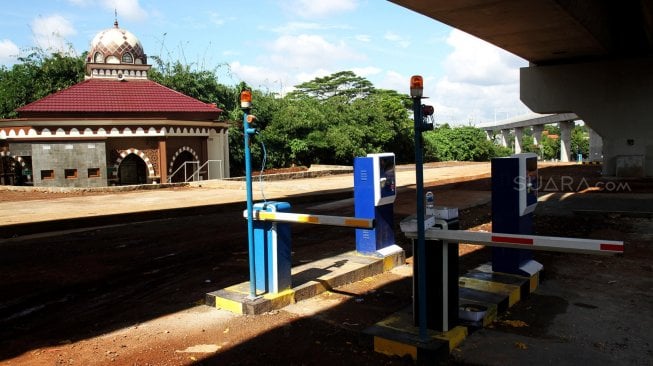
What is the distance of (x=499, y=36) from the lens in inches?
612

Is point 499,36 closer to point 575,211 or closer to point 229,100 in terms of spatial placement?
point 575,211

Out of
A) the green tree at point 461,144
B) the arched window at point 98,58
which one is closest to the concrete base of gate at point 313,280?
the arched window at point 98,58

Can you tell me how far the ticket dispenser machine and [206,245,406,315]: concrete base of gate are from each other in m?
1.78

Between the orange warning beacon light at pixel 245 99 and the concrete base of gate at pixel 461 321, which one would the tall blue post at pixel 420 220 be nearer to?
the concrete base of gate at pixel 461 321

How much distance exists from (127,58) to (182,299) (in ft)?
97.3

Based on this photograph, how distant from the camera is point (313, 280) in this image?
6742mm

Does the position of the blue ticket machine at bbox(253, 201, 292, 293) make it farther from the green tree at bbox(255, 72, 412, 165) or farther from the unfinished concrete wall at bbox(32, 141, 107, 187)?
the green tree at bbox(255, 72, 412, 165)

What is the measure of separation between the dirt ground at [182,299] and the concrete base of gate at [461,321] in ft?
0.40

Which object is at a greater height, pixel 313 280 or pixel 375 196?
pixel 375 196

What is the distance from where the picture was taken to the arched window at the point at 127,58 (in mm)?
32438

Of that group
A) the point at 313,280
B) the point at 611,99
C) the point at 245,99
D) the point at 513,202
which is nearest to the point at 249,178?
the point at 245,99

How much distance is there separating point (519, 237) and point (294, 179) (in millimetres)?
24013

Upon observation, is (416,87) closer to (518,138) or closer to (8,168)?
(8,168)

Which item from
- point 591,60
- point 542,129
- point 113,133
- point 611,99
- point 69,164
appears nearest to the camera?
point 591,60
